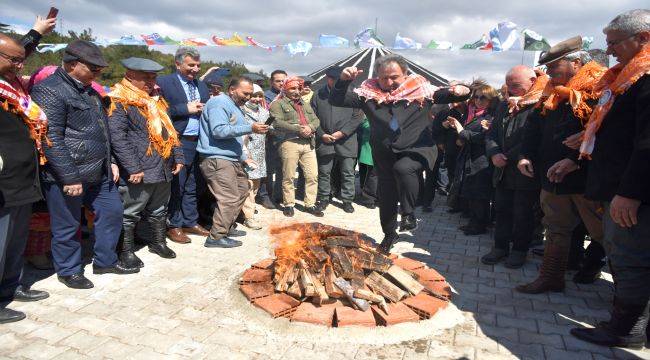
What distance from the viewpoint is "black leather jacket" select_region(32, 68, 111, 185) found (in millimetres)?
3510

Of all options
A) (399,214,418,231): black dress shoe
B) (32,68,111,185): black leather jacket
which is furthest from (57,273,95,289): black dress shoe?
(399,214,418,231): black dress shoe

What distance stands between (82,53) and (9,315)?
2.22 metres

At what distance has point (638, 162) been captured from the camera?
259 centimetres

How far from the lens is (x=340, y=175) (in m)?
7.65

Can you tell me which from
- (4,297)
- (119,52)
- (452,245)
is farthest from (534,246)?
(119,52)

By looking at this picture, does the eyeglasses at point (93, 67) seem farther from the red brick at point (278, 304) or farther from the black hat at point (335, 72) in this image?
the red brick at point (278, 304)

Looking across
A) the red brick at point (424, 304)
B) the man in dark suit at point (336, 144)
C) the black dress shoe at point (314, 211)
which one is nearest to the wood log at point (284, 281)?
the red brick at point (424, 304)

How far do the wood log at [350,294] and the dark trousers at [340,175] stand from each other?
3.81m

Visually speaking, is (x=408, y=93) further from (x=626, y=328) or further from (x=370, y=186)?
(x=370, y=186)

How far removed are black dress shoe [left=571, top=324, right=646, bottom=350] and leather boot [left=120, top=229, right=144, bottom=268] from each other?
406 centimetres

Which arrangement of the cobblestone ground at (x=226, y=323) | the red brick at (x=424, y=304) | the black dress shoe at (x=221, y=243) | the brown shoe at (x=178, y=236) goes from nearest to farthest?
the cobblestone ground at (x=226, y=323), the red brick at (x=424, y=304), the black dress shoe at (x=221, y=243), the brown shoe at (x=178, y=236)

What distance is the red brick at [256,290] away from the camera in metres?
3.56

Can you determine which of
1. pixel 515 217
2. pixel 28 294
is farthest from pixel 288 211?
pixel 28 294

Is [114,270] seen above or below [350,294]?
below
